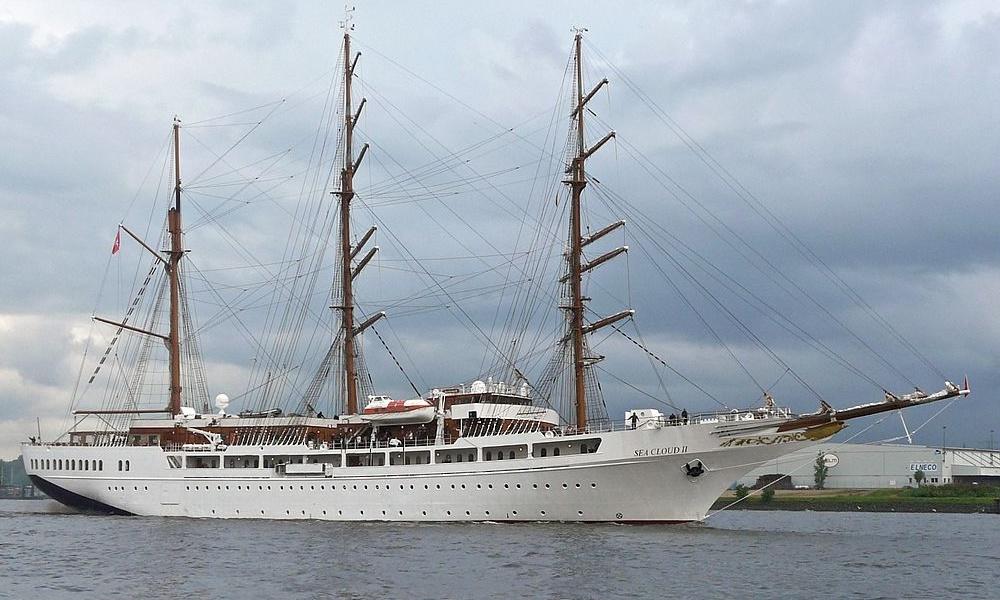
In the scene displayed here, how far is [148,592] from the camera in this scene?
29562mm

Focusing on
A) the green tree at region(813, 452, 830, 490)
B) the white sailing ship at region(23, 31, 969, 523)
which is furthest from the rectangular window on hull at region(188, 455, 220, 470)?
the green tree at region(813, 452, 830, 490)

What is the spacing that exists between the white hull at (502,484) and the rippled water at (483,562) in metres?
1.31

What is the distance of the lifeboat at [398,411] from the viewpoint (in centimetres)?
5316

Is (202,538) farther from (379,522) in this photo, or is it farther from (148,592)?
(148,592)

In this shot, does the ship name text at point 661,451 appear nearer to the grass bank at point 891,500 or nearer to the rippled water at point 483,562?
the rippled water at point 483,562

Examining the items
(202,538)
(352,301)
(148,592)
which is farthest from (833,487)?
(148,592)

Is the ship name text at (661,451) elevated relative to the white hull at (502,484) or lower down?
elevated

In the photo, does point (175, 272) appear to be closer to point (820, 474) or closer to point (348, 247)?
point (348, 247)

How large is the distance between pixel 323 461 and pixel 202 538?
1145 centimetres

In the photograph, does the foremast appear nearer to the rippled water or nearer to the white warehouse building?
the rippled water

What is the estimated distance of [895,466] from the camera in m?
117

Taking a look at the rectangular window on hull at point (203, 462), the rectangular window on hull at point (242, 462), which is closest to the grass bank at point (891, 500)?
the rectangular window on hull at point (242, 462)

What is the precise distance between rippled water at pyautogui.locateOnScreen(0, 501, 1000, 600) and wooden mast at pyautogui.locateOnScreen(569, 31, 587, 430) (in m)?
7.89

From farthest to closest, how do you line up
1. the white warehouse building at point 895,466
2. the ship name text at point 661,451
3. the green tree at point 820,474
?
the green tree at point 820,474 < the white warehouse building at point 895,466 < the ship name text at point 661,451
